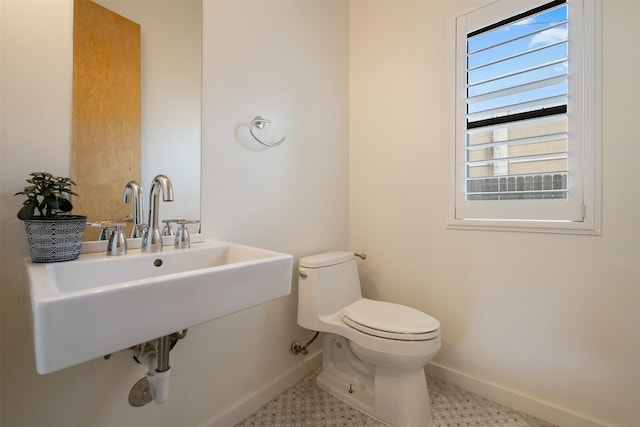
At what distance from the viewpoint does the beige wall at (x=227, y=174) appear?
762mm

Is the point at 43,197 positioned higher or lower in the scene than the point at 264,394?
higher

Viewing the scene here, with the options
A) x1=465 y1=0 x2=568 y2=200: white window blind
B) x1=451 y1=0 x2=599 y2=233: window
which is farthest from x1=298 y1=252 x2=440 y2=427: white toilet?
x1=465 y1=0 x2=568 y2=200: white window blind

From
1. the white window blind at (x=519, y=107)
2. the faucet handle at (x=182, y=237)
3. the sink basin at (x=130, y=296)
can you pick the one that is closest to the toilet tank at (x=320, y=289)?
the sink basin at (x=130, y=296)

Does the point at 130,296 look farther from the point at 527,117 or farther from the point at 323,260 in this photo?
the point at 527,117

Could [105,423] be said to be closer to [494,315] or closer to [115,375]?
[115,375]

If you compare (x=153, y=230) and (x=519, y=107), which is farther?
(x=519, y=107)

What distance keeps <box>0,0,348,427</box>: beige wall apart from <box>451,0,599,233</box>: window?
2.51ft

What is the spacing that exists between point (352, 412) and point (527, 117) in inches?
64.7

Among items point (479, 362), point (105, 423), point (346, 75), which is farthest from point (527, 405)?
point (346, 75)

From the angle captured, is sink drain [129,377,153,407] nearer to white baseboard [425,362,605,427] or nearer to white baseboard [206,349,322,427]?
white baseboard [206,349,322,427]

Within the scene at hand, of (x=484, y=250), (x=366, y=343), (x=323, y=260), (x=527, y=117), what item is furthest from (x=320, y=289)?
(x=527, y=117)

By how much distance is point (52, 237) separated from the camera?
0.72 m

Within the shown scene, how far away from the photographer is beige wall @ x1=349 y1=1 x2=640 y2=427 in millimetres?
1122

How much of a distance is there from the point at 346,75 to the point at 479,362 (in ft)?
6.30
